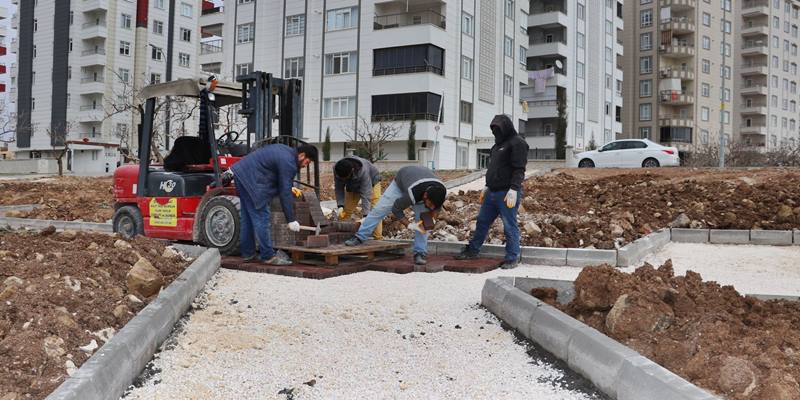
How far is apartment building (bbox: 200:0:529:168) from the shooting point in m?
39.4

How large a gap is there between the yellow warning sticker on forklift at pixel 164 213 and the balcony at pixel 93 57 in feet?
166

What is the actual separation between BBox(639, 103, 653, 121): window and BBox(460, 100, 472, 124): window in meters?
31.5

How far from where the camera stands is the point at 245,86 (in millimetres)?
9336

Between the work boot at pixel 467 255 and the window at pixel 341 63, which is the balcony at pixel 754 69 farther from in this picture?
the work boot at pixel 467 255

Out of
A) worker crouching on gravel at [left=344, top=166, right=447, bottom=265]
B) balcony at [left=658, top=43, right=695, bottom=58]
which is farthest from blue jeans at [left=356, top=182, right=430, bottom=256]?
balcony at [left=658, top=43, right=695, bottom=58]

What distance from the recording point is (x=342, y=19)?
42.3m

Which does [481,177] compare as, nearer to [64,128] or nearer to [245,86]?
[245,86]

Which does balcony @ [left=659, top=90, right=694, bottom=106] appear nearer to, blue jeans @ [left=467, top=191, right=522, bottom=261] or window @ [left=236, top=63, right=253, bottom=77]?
window @ [left=236, top=63, right=253, bottom=77]

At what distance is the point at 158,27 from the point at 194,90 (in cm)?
5434

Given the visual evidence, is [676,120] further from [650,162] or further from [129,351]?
[129,351]

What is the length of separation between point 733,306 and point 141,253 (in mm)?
5356

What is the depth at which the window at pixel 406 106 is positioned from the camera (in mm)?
38844

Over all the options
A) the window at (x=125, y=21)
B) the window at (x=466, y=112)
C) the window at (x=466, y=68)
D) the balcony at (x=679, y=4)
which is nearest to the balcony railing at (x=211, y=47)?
the window at (x=125, y=21)

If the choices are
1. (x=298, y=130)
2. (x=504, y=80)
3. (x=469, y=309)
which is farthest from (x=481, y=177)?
(x=504, y=80)
